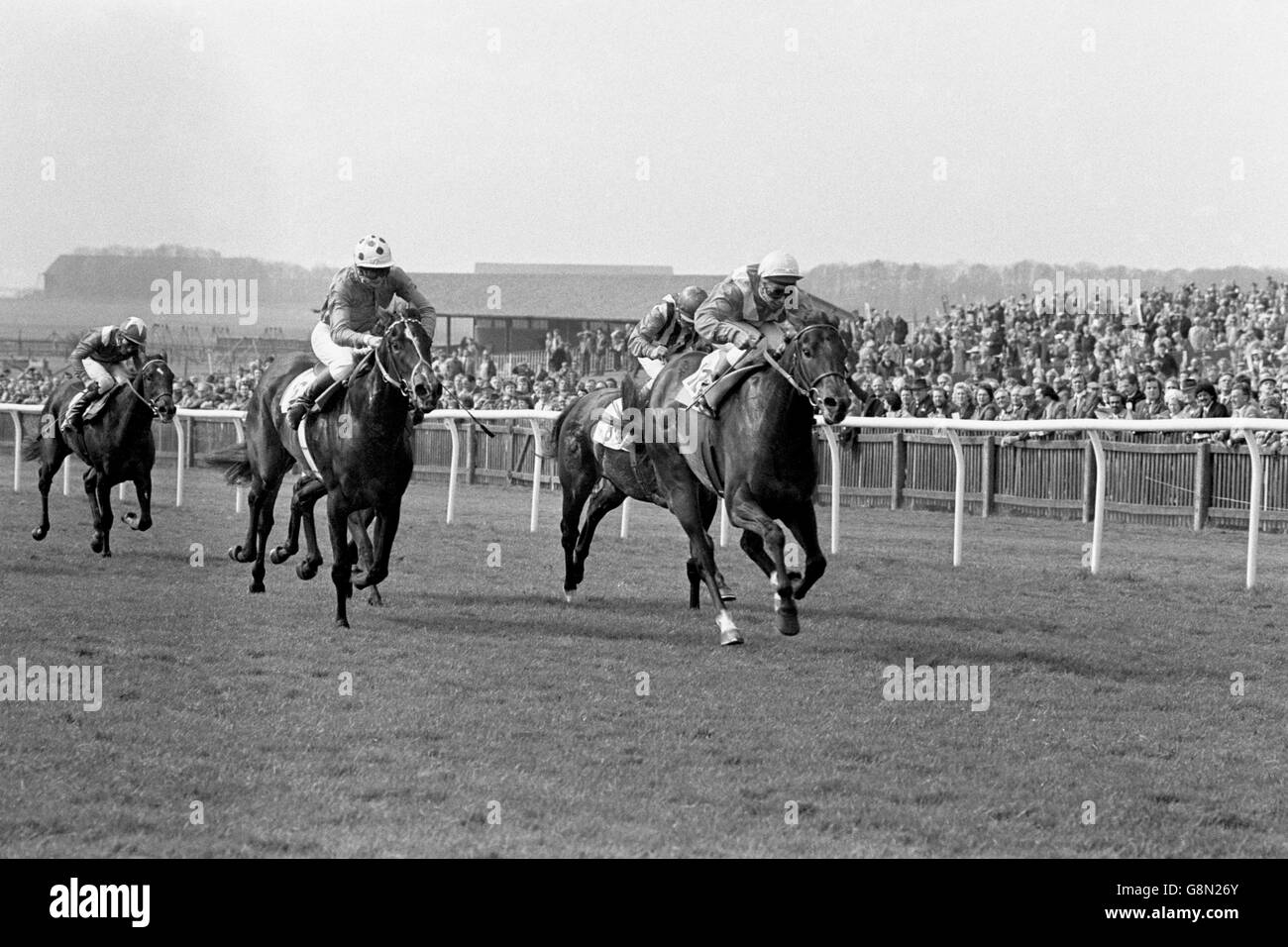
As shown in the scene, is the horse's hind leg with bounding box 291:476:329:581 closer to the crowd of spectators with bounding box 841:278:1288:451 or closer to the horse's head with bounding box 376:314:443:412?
the horse's head with bounding box 376:314:443:412

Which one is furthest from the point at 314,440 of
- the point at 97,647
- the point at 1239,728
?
the point at 1239,728

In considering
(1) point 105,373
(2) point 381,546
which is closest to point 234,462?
(1) point 105,373

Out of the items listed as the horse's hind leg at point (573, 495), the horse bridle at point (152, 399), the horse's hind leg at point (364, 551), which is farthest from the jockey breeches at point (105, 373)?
the horse's hind leg at point (573, 495)

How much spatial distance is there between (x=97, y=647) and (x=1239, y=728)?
4.90m

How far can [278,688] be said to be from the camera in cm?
711

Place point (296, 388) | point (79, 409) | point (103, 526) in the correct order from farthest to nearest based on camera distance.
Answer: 1. point (79, 409)
2. point (103, 526)
3. point (296, 388)

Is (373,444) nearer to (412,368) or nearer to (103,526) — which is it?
(412,368)

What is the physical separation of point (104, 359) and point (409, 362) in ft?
18.8

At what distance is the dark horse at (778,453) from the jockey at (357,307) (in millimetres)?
1852

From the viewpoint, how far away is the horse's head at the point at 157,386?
13.2 metres

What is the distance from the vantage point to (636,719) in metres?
6.50

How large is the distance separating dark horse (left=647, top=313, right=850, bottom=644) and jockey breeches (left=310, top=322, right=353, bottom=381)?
6.47 feet
